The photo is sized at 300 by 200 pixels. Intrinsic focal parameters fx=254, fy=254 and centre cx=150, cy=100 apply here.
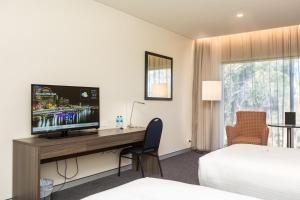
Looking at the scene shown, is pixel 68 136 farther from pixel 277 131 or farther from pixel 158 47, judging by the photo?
pixel 277 131

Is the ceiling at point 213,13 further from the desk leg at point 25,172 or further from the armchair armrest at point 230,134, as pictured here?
the desk leg at point 25,172

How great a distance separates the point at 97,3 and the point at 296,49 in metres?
3.64

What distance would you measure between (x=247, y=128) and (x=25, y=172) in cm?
371

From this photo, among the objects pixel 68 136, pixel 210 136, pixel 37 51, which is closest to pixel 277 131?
pixel 210 136

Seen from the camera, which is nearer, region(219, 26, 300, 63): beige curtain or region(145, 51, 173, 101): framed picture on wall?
region(145, 51, 173, 101): framed picture on wall

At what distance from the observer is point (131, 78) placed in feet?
13.7

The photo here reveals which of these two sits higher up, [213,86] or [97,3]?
[97,3]

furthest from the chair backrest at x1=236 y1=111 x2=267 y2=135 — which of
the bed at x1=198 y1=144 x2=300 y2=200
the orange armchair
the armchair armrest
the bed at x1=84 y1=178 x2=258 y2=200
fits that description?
the bed at x1=84 y1=178 x2=258 y2=200

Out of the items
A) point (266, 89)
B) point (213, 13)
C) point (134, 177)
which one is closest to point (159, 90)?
point (213, 13)

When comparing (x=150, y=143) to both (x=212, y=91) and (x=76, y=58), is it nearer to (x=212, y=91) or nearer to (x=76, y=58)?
(x=76, y=58)

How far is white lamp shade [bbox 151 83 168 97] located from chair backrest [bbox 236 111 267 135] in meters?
1.48

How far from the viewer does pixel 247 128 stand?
15.3ft

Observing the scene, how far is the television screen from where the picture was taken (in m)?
2.72

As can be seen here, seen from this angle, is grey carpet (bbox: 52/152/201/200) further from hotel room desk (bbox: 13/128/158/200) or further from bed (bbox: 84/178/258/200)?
bed (bbox: 84/178/258/200)
